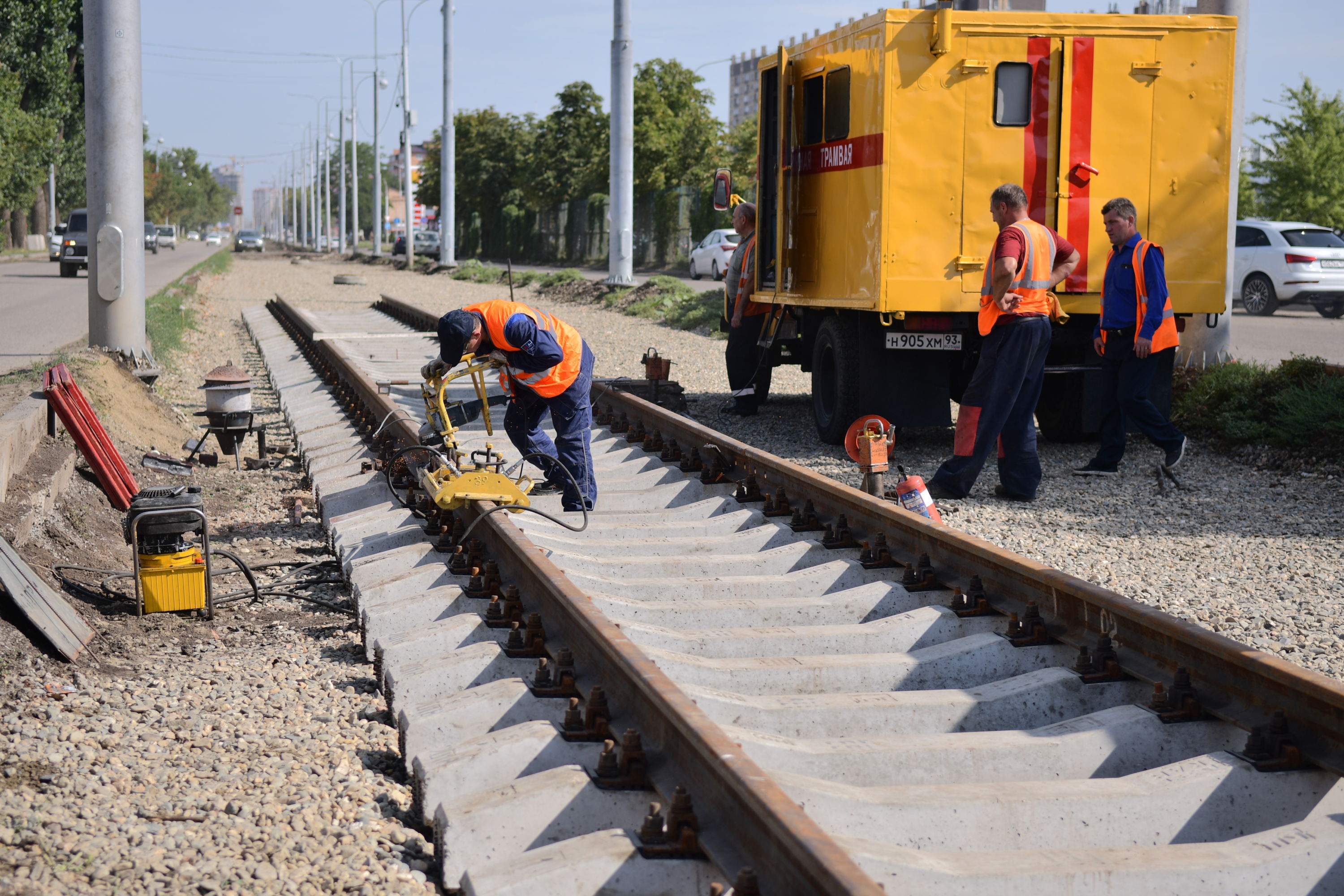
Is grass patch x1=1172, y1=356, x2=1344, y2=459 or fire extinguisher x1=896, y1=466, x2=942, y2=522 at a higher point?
grass patch x1=1172, y1=356, x2=1344, y2=459

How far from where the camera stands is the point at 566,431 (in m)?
7.05

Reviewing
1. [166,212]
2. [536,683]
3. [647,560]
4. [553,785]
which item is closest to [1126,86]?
[647,560]

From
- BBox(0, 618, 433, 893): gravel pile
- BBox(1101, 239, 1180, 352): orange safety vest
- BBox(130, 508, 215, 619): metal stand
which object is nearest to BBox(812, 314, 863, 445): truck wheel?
BBox(1101, 239, 1180, 352): orange safety vest

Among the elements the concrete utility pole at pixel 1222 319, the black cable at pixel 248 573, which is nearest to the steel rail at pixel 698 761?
the black cable at pixel 248 573

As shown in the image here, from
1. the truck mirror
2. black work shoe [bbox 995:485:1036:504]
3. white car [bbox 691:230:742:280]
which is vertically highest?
white car [bbox 691:230:742:280]

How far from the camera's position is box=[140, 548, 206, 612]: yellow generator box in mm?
5695

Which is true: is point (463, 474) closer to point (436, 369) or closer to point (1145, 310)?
point (436, 369)

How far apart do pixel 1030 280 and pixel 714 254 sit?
94.5 ft

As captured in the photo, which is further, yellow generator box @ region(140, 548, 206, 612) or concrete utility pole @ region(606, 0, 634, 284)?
concrete utility pole @ region(606, 0, 634, 284)

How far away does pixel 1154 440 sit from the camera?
8727 mm

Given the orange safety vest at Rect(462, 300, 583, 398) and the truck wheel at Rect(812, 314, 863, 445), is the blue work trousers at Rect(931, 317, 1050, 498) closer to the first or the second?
the truck wheel at Rect(812, 314, 863, 445)

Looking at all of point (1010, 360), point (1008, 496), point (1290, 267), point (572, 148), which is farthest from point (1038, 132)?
point (572, 148)

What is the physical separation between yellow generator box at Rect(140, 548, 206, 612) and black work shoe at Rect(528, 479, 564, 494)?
2169mm

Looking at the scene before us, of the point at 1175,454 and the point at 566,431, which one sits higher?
the point at 566,431
